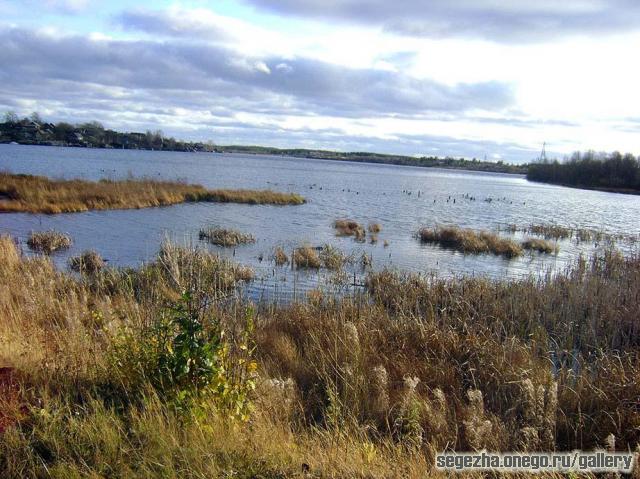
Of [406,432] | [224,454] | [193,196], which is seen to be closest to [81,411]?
[224,454]

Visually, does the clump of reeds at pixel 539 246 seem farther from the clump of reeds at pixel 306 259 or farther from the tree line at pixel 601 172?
the tree line at pixel 601 172

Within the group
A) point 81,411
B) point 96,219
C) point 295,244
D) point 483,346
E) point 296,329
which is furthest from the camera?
point 96,219

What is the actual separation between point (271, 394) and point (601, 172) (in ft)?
377

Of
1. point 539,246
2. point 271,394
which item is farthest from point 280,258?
point 539,246

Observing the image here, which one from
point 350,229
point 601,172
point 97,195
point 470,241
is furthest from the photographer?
point 601,172

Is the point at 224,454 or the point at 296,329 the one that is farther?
the point at 296,329

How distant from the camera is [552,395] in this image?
5.63m

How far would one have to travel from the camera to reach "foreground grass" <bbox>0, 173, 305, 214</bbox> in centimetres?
3456

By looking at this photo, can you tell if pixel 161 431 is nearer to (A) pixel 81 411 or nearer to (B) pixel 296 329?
(A) pixel 81 411

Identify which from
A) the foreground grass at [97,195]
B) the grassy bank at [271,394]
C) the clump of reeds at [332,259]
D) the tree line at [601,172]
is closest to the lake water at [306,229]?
the clump of reeds at [332,259]

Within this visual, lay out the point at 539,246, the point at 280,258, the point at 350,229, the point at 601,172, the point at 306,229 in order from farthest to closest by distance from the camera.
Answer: the point at 601,172, the point at 306,229, the point at 350,229, the point at 539,246, the point at 280,258

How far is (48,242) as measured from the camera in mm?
21688

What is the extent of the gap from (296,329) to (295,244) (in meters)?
16.3

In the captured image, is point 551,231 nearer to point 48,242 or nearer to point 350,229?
point 350,229
